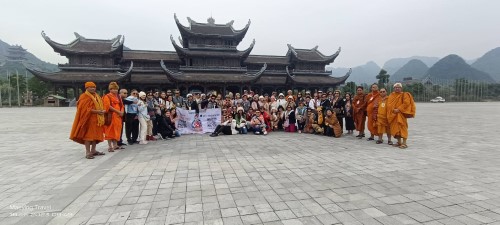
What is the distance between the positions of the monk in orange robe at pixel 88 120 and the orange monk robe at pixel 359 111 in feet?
26.1

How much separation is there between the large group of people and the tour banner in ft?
0.85

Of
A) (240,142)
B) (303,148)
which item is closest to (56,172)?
(240,142)

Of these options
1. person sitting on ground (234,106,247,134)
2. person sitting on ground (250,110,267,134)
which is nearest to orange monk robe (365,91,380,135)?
person sitting on ground (250,110,267,134)

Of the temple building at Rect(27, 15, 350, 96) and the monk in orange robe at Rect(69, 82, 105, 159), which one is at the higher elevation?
the temple building at Rect(27, 15, 350, 96)

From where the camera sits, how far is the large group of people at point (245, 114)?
239 inches

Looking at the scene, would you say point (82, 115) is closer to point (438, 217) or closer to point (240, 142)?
point (240, 142)

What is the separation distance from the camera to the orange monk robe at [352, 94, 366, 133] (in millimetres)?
8594

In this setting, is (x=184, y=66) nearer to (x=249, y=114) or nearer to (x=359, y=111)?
(x=249, y=114)

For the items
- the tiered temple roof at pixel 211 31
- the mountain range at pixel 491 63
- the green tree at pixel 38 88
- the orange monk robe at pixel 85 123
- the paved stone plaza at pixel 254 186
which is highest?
the mountain range at pixel 491 63

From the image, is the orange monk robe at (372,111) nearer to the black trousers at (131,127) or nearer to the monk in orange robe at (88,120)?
the black trousers at (131,127)

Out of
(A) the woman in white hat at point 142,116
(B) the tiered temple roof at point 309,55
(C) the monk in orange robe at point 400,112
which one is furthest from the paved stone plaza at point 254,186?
(B) the tiered temple roof at point 309,55

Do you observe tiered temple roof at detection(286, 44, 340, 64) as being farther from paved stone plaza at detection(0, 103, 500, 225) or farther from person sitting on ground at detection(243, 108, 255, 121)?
paved stone plaza at detection(0, 103, 500, 225)

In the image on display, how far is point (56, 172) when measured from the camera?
484 cm

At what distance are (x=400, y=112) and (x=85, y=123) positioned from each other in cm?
827
